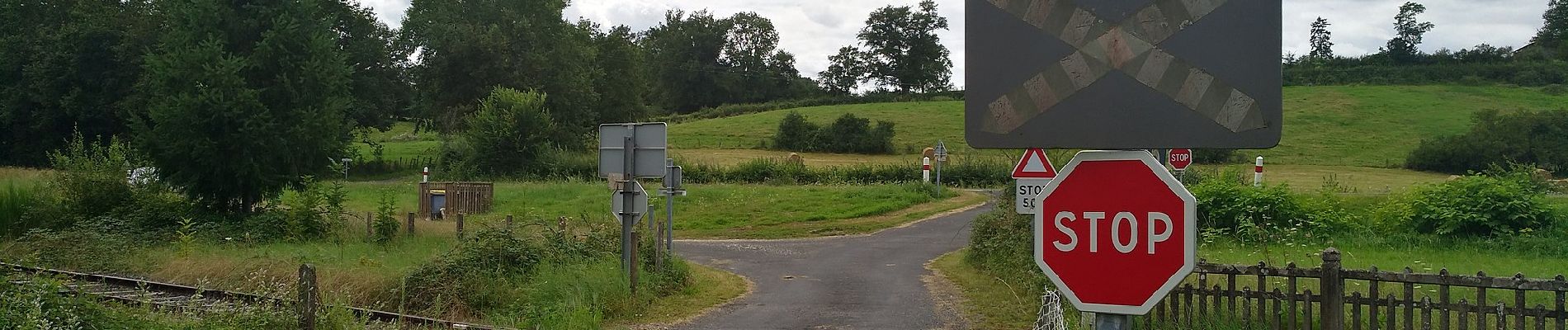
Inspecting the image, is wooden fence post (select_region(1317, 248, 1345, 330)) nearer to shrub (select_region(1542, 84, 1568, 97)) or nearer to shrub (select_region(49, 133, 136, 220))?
shrub (select_region(49, 133, 136, 220))

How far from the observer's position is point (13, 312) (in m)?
7.91

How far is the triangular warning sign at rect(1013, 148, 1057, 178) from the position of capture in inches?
470

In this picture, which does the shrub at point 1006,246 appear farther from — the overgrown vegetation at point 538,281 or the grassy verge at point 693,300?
the overgrown vegetation at point 538,281

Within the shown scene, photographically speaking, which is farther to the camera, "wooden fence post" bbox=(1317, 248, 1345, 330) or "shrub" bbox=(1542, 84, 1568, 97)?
"shrub" bbox=(1542, 84, 1568, 97)

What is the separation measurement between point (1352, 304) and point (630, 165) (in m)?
8.08

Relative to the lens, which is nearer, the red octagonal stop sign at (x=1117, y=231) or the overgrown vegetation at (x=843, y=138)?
the red octagonal stop sign at (x=1117, y=231)

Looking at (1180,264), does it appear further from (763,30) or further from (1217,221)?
(763,30)

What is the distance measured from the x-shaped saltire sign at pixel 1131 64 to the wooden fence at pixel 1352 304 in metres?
5.66

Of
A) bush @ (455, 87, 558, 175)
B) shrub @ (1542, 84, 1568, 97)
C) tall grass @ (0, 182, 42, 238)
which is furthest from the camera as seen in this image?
shrub @ (1542, 84, 1568, 97)

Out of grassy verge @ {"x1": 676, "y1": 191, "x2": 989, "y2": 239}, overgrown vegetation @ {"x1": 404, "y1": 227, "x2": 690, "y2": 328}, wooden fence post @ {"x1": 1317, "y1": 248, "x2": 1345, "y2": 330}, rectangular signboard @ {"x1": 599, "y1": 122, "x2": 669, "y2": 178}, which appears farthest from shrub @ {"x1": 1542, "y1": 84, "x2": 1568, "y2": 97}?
wooden fence post @ {"x1": 1317, "y1": 248, "x2": 1345, "y2": 330}

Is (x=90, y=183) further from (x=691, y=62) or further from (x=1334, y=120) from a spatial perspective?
(x=691, y=62)

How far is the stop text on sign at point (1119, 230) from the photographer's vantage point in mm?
2689

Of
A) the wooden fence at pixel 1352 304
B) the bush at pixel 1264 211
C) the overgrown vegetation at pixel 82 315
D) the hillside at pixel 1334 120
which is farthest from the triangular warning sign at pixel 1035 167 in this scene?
the hillside at pixel 1334 120

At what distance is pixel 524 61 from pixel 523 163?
46.1 feet
